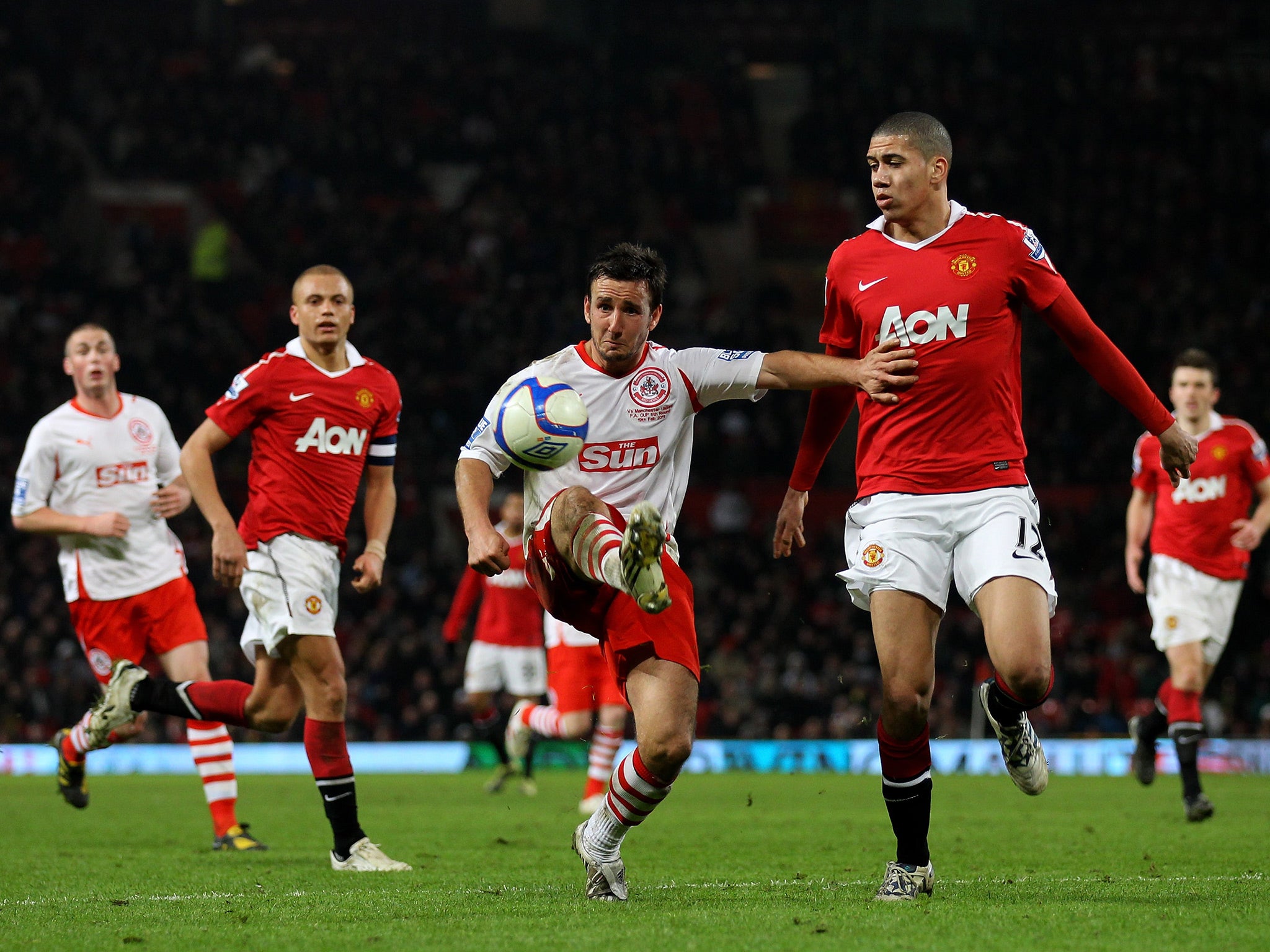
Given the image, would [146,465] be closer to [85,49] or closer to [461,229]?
[461,229]

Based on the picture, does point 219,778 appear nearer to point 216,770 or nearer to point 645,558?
point 216,770

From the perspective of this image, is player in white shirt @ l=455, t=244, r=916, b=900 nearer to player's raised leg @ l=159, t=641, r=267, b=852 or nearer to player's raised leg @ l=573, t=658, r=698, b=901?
player's raised leg @ l=573, t=658, r=698, b=901

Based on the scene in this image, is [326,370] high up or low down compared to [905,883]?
up

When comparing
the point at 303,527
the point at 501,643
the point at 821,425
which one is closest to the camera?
the point at 821,425

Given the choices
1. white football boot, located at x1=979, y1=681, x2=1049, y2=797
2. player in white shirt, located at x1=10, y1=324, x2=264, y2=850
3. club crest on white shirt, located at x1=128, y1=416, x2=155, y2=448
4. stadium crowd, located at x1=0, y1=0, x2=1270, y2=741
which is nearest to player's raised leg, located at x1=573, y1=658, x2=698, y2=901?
white football boot, located at x1=979, y1=681, x2=1049, y2=797

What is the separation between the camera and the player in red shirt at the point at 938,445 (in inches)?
213

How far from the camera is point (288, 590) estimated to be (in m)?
7.08

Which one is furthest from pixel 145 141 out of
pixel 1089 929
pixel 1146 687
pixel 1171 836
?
pixel 1089 929

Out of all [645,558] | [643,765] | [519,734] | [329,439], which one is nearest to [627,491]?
[645,558]

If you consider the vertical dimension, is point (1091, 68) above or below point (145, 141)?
above

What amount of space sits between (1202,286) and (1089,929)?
22577 mm

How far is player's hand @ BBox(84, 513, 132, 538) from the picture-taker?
8617 millimetres

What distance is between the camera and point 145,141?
1088 inches

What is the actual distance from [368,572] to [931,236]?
10.3 feet
